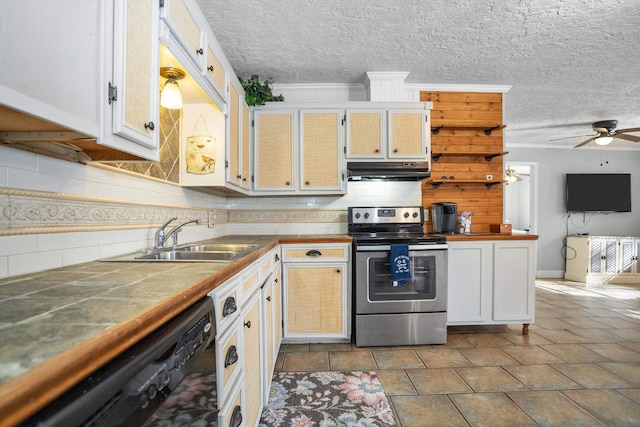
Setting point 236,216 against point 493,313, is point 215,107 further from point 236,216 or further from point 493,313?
point 493,313

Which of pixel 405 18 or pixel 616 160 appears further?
pixel 616 160

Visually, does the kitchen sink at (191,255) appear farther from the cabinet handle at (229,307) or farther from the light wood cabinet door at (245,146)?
the light wood cabinet door at (245,146)

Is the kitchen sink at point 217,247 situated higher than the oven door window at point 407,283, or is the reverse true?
the kitchen sink at point 217,247

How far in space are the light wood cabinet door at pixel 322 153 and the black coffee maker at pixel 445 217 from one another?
1.04 metres

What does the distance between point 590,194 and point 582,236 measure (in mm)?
840

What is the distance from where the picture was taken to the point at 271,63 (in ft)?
9.11

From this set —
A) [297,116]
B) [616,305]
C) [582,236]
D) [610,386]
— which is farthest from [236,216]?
[582,236]

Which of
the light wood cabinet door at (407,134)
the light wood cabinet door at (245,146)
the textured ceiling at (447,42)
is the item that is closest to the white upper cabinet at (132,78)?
the textured ceiling at (447,42)

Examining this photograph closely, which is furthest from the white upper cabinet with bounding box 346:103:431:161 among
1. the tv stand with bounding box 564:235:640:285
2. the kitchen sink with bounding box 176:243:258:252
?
the tv stand with bounding box 564:235:640:285

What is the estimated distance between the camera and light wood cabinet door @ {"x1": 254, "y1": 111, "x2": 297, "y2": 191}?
286cm

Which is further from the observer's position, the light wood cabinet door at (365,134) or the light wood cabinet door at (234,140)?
the light wood cabinet door at (365,134)

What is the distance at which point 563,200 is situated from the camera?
5.61 m

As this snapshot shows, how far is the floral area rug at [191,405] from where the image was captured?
59cm

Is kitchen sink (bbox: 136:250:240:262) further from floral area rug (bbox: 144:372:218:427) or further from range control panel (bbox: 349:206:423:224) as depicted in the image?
range control panel (bbox: 349:206:423:224)
